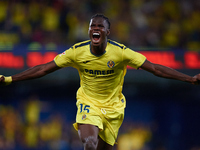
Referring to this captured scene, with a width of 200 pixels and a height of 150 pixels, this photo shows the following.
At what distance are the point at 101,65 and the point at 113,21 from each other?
6650mm

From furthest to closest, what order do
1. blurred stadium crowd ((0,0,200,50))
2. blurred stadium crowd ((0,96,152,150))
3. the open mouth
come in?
blurred stadium crowd ((0,96,152,150))
blurred stadium crowd ((0,0,200,50))
the open mouth

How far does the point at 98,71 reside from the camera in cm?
651

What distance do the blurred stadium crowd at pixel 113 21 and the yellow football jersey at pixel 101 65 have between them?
5.56 metres

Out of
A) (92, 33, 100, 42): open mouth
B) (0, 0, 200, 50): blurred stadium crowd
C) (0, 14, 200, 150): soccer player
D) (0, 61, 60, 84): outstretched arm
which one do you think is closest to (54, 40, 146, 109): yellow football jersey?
(0, 14, 200, 150): soccer player

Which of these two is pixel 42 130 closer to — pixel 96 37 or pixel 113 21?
pixel 113 21

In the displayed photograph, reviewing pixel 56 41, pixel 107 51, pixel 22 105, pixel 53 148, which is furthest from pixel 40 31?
pixel 107 51

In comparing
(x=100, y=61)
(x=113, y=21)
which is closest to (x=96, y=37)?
(x=100, y=61)

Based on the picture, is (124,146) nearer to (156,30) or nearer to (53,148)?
(53,148)

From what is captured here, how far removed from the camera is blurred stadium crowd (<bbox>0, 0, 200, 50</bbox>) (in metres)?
12.4

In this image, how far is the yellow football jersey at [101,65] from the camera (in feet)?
21.2

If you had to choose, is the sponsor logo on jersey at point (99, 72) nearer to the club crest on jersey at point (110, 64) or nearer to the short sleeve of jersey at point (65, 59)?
the club crest on jersey at point (110, 64)

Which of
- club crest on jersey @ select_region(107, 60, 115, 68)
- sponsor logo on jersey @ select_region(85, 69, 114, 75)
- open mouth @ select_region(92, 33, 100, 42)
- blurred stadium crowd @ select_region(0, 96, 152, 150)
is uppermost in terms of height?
open mouth @ select_region(92, 33, 100, 42)

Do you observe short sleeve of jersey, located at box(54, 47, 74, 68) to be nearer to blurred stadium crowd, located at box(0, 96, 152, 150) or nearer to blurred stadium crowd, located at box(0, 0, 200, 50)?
blurred stadium crowd, located at box(0, 0, 200, 50)

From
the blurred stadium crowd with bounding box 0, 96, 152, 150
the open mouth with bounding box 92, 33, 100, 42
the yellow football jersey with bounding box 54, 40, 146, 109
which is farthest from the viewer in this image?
the blurred stadium crowd with bounding box 0, 96, 152, 150
